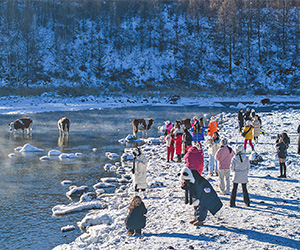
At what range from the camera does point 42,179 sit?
1270 centimetres

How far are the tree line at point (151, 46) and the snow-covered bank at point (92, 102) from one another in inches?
179

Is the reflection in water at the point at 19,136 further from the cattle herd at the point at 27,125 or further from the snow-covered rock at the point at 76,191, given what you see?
the snow-covered rock at the point at 76,191

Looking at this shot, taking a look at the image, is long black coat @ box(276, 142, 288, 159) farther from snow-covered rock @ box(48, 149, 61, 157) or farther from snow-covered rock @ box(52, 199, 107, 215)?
snow-covered rock @ box(48, 149, 61, 157)

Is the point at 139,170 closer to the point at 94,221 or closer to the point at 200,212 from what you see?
the point at 94,221

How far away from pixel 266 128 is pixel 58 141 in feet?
43.4

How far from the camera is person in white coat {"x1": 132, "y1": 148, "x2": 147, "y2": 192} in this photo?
398 inches

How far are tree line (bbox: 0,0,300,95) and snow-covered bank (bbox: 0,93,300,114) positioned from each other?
15.0 feet

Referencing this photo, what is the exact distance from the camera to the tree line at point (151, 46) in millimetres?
63688

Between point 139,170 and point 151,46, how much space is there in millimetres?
66808

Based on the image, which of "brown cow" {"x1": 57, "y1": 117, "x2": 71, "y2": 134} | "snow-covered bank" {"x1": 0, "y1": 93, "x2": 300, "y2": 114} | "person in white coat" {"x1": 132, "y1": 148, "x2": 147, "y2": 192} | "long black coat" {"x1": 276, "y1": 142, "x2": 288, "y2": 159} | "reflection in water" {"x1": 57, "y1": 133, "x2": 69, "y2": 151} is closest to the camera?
"person in white coat" {"x1": 132, "y1": 148, "x2": 147, "y2": 192}

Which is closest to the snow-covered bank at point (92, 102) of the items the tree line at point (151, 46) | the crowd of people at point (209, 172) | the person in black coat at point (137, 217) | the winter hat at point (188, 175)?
the tree line at point (151, 46)

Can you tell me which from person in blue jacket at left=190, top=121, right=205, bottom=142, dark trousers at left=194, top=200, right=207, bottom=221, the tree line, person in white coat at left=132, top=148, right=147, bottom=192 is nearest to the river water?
person in white coat at left=132, top=148, right=147, bottom=192

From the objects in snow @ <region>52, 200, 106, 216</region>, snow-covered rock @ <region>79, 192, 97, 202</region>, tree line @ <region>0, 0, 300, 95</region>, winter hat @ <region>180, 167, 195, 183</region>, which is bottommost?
snow @ <region>52, 200, 106, 216</region>

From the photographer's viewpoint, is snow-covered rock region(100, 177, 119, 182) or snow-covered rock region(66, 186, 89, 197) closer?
snow-covered rock region(66, 186, 89, 197)
